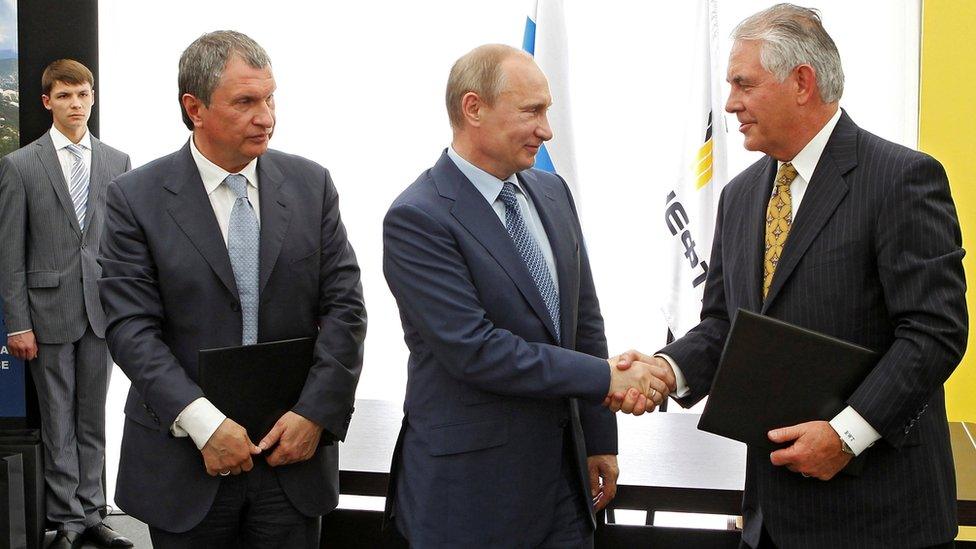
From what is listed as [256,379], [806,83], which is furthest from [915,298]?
[256,379]

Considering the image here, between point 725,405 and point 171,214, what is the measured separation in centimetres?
127

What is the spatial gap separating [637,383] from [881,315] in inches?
22.1

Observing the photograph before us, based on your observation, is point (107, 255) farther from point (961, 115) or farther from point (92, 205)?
point (961, 115)

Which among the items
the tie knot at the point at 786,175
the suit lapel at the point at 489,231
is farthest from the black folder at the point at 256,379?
the tie knot at the point at 786,175

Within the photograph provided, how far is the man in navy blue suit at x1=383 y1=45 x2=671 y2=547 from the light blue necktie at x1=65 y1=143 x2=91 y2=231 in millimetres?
2719

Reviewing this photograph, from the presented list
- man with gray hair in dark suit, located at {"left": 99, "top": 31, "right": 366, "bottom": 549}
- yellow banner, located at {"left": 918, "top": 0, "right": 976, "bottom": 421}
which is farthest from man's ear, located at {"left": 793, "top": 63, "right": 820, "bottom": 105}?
yellow banner, located at {"left": 918, "top": 0, "right": 976, "bottom": 421}

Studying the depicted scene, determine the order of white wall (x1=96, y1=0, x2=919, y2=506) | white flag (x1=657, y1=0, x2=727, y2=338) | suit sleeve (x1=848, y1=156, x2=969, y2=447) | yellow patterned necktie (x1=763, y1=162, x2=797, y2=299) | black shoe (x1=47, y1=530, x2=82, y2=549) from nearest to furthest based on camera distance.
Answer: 1. suit sleeve (x1=848, y1=156, x2=969, y2=447)
2. yellow patterned necktie (x1=763, y1=162, x2=797, y2=299)
3. black shoe (x1=47, y1=530, x2=82, y2=549)
4. white flag (x1=657, y1=0, x2=727, y2=338)
5. white wall (x1=96, y1=0, x2=919, y2=506)

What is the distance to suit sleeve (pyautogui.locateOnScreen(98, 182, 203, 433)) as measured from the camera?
84.4 inches

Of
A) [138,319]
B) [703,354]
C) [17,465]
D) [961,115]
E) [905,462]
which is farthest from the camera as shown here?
[961,115]

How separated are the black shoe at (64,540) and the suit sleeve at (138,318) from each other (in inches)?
94.7

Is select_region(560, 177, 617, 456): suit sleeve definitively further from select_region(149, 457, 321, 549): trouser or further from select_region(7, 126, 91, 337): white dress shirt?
select_region(7, 126, 91, 337): white dress shirt

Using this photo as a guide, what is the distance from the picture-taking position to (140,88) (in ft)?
17.4

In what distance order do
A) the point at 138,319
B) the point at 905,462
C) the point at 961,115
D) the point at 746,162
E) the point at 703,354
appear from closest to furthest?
the point at 905,462
the point at 138,319
the point at 703,354
the point at 961,115
the point at 746,162

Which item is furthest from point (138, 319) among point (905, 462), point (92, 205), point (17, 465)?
point (92, 205)
